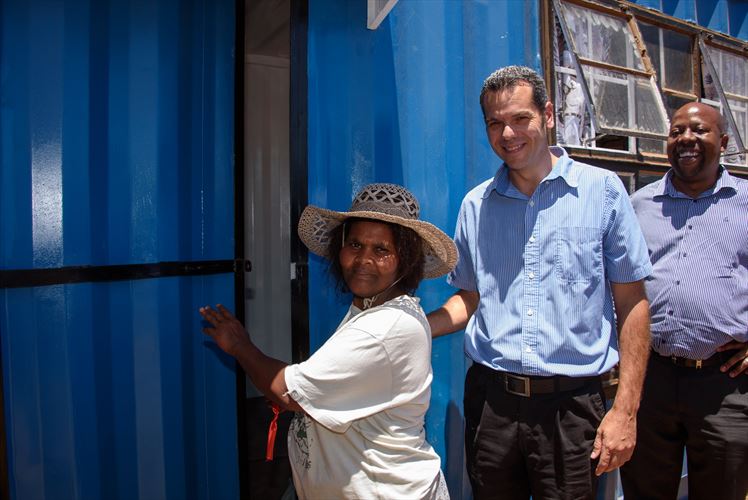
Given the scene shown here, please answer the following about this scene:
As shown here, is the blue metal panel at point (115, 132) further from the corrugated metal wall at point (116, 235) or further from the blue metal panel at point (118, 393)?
the blue metal panel at point (118, 393)

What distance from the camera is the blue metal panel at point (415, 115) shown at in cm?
213

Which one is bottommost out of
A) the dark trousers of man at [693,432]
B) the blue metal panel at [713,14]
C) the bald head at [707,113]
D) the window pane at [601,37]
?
the dark trousers of man at [693,432]

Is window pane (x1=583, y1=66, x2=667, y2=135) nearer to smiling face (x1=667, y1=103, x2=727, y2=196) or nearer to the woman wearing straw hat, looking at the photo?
smiling face (x1=667, y1=103, x2=727, y2=196)

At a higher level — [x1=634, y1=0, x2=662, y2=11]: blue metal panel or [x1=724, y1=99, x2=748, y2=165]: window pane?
[x1=634, y1=0, x2=662, y2=11]: blue metal panel

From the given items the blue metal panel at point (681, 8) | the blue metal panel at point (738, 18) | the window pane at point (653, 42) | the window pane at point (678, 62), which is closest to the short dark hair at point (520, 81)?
the window pane at point (653, 42)

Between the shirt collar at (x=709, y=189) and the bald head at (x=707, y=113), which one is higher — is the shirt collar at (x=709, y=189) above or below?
below

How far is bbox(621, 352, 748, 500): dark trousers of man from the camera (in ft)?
7.48

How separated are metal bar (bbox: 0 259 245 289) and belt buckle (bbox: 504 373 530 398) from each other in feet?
4.22

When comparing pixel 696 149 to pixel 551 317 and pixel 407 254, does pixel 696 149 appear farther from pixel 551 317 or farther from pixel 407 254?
pixel 407 254

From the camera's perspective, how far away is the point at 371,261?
5.43 feet

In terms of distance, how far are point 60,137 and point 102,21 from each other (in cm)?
50

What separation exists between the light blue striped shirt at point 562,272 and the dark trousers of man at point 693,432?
29.0 inches

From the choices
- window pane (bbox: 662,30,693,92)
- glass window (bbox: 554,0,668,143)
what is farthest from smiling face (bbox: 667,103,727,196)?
window pane (bbox: 662,30,693,92)

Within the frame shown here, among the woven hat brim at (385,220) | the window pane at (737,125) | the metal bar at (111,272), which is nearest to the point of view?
the woven hat brim at (385,220)
